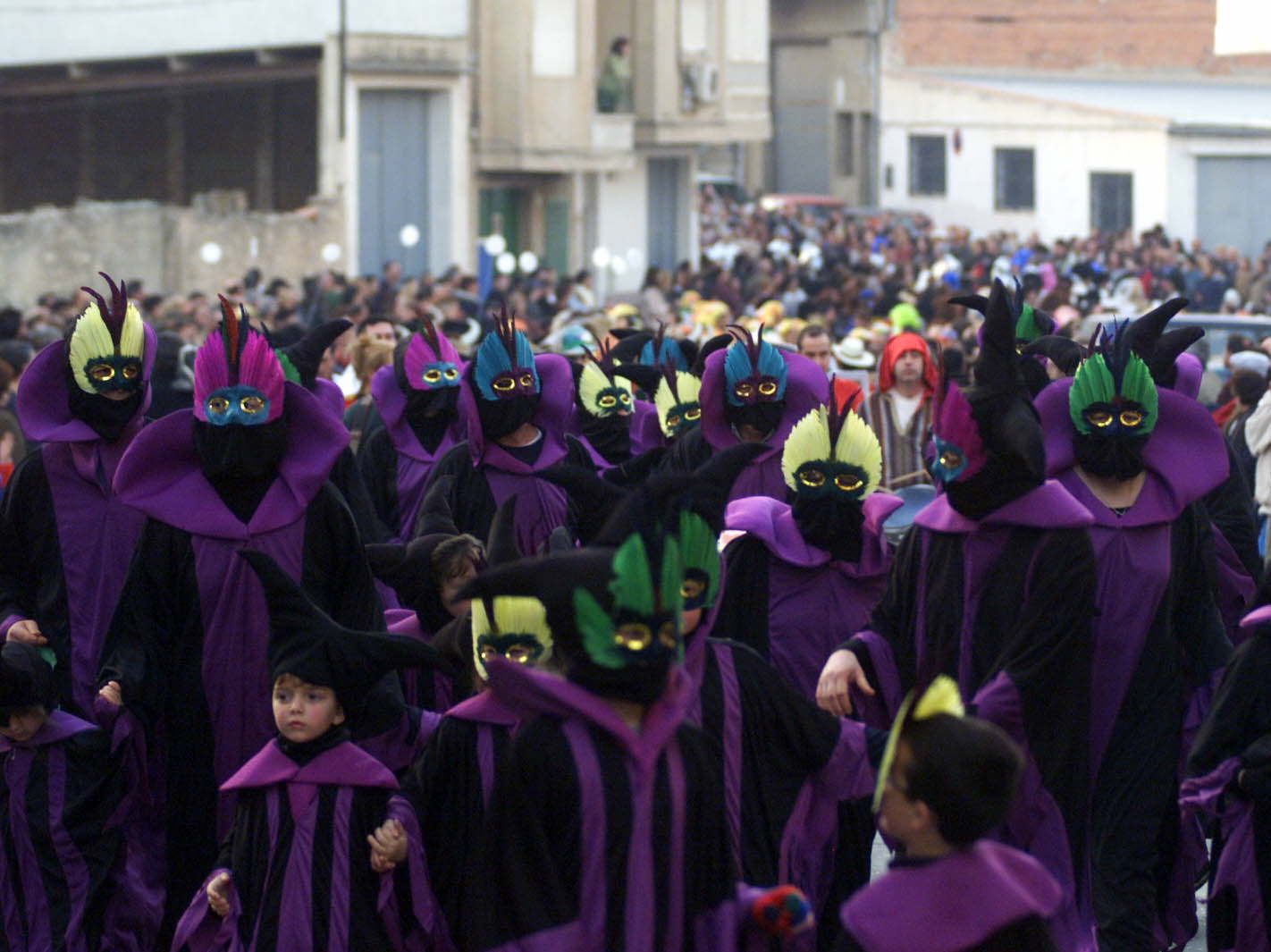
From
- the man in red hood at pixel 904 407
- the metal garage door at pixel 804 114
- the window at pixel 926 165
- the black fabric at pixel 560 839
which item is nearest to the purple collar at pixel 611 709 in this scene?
the black fabric at pixel 560 839

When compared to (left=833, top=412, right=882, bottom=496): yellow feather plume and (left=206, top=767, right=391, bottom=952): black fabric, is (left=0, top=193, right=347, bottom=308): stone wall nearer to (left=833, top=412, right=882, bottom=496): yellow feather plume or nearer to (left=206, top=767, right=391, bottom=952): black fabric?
(left=833, top=412, right=882, bottom=496): yellow feather plume

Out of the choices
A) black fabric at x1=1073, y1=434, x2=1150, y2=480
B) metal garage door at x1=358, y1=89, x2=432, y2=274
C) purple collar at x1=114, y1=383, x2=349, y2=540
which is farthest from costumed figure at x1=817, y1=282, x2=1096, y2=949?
metal garage door at x1=358, y1=89, x2=432, y2=274

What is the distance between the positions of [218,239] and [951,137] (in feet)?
89.6

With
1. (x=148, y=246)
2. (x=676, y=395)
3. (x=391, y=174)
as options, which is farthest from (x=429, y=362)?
(x=391, y=174)

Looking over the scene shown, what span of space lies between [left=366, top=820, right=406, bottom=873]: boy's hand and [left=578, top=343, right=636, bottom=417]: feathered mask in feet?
16.4

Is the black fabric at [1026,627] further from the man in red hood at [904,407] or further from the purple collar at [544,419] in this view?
the man in red hood at [904,407]

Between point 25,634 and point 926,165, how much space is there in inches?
1988

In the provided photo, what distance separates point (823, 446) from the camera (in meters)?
7.89

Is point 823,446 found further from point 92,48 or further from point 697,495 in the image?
point 92,48

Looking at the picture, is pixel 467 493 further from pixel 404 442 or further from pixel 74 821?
pixel 74 821

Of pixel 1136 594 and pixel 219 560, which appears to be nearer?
pixel 219 560

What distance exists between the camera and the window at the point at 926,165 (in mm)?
56656

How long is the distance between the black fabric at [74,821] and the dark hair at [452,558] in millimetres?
1105

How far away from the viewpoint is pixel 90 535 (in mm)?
8062
